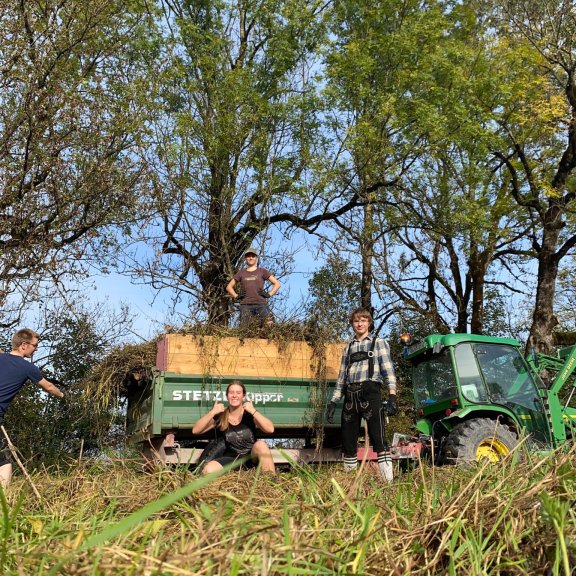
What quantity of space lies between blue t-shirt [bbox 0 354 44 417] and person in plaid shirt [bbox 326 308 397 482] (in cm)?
302

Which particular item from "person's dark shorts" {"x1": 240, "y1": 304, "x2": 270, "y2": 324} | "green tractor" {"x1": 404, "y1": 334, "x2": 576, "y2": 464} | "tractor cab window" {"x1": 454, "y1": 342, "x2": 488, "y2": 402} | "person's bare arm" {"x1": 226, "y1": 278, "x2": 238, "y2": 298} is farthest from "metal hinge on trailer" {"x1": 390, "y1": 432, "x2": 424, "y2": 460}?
"person's bare arm" {"x1": 226, "y1": 278, "x2": 238, "y2": 298}

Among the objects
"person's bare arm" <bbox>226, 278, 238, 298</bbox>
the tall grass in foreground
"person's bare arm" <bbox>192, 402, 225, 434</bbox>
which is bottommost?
"person's bare arm" <bbox>192, 402, 225, 434</bbox>

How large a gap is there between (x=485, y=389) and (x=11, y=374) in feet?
19.0

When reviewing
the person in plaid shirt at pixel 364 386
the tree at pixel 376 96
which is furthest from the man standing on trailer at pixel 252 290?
the tree at pixel 376 96

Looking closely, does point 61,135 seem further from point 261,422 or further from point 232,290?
point 261,422

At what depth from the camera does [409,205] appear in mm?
15359

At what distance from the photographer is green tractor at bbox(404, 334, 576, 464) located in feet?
26.9

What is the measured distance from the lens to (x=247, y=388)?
6.93m

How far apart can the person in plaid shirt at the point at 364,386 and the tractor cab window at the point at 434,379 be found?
7.48ft

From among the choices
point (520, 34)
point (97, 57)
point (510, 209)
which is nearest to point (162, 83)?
point (97, 57)

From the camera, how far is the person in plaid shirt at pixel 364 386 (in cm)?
615

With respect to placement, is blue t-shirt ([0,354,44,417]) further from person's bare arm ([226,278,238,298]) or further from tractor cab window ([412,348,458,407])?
tractor cab window ([412,348,458,407])

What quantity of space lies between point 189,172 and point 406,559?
11.4 meters

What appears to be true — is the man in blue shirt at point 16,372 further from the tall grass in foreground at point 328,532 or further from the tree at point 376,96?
the tree at point 376,96
